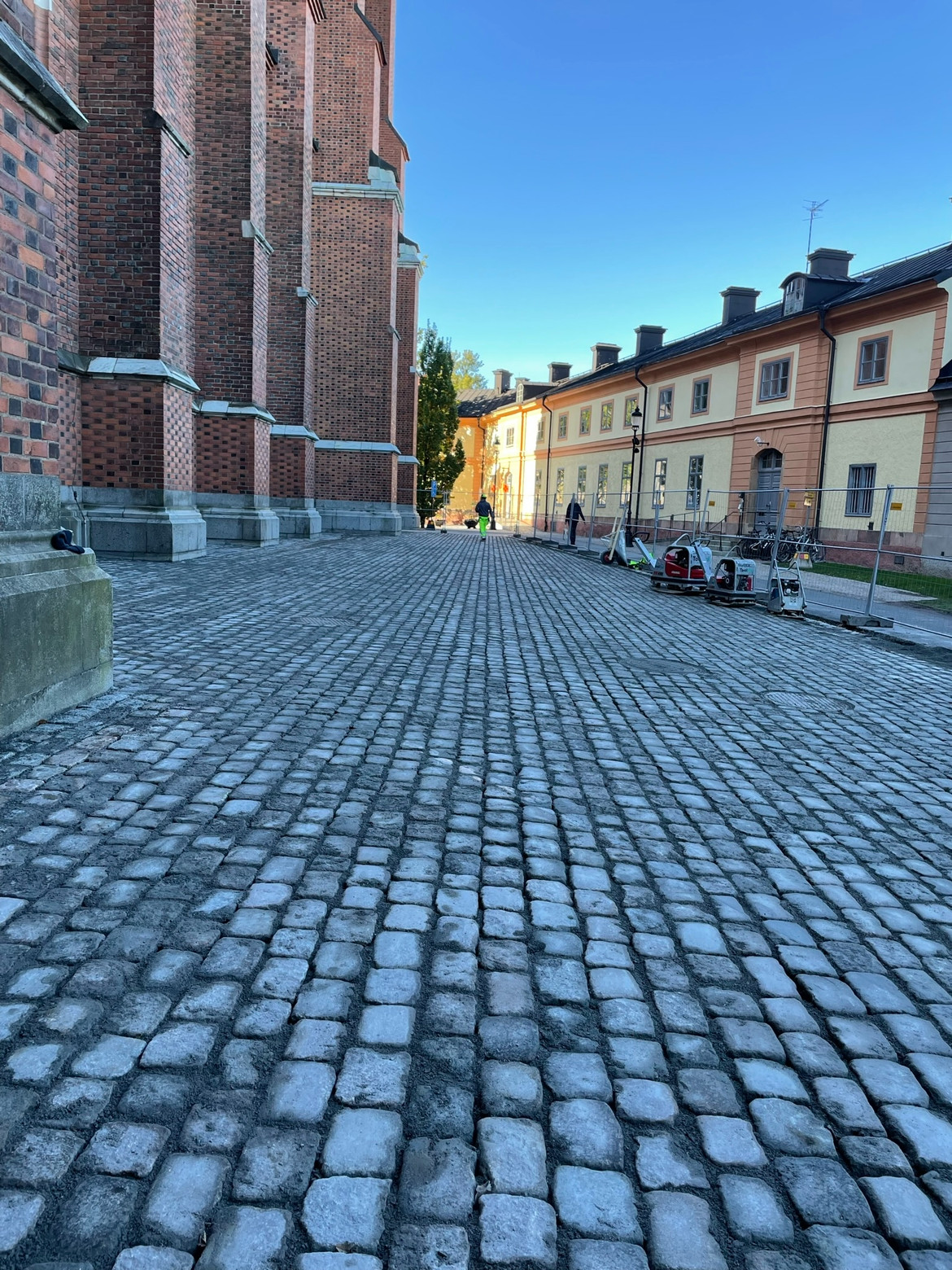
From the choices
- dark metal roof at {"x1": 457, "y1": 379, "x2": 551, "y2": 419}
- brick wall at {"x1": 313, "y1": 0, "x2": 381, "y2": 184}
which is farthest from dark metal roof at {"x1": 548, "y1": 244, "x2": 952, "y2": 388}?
dark metal roof at {"x1": 457, "y1": 379, "x2": 551, "y2": 419}

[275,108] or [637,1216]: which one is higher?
[275,108]

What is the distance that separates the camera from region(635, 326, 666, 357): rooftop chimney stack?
44.3 m

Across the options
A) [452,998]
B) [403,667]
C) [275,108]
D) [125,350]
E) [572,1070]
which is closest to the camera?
[572,1070]

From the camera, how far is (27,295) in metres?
4.45

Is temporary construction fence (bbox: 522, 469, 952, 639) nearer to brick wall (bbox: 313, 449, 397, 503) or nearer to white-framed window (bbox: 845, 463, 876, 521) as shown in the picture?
white-framed window (bbox: 845, 463, 876, 521)

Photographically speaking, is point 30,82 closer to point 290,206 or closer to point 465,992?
point 465,992

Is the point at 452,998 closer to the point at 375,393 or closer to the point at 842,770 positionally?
the point at 842,770

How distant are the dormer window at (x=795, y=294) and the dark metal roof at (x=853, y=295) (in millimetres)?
306

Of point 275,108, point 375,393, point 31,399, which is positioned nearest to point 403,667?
point 31,399

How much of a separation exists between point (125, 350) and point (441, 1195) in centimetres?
1173

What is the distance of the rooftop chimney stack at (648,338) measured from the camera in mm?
44344

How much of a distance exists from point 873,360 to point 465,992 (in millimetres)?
25575

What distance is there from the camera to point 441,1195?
173 cm

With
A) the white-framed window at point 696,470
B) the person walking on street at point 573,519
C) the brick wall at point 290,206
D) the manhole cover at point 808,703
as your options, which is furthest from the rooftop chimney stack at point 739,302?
the manhole cover at point 808,703
